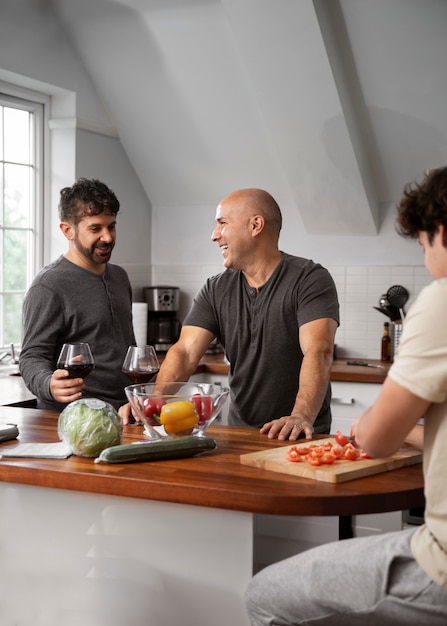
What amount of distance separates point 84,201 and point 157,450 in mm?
1381

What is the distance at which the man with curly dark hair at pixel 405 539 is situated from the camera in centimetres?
157

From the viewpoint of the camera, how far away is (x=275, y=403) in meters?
3.04

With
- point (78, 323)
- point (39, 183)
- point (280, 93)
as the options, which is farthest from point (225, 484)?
point (39, 183)

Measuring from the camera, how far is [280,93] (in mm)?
4355

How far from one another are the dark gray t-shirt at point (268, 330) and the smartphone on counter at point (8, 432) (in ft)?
3.13

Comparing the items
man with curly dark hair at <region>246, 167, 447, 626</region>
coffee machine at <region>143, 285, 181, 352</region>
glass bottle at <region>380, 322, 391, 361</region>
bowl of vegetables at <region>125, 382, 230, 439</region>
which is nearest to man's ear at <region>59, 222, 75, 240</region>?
bowl of vegetables at <region>125, 382, 230, 439</region>

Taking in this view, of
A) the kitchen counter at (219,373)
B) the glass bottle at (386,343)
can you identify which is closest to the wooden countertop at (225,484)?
the kitchen counter at (219,373)

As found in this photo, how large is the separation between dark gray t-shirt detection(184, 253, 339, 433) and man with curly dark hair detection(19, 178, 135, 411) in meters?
0.34

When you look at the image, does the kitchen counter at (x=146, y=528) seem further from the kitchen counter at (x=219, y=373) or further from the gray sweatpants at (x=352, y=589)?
the kitchen counter at (x=219, y=373)

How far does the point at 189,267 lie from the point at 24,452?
3.43 meters

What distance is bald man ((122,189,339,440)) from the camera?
2990 mm

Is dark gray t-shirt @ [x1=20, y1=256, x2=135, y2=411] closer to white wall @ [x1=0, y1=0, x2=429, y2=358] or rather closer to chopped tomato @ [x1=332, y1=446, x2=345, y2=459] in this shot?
chopped tomato @ [x1=332, y1=446, x2=345, y2=459]

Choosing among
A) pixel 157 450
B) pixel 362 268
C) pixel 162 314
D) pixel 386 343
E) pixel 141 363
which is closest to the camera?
pixel 157 450

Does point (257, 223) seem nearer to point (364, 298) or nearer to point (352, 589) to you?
point (352, 589)
